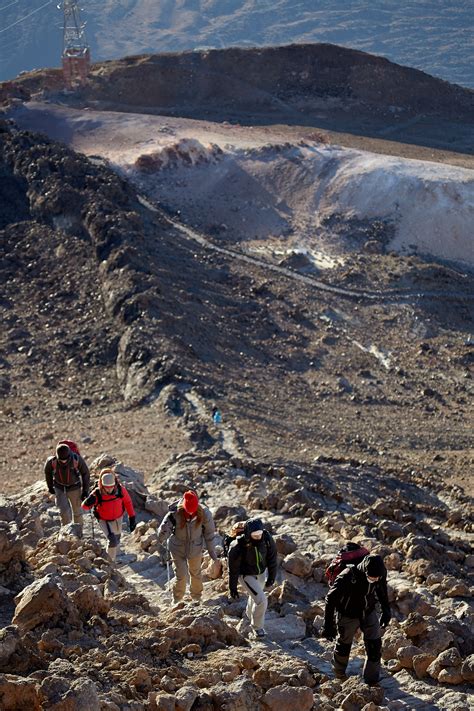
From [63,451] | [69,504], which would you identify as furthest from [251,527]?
[69,504]

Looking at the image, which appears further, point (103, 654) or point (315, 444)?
point (315, 444)

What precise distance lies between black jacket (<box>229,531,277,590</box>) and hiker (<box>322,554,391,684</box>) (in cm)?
125

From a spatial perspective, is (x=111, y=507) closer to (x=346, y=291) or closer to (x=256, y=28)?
(x=346, y=291)

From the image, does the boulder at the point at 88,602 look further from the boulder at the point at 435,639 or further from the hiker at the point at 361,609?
the boulder at the point at 435,639

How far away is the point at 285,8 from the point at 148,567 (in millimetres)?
174270

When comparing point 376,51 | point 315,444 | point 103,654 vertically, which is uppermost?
point 103,654

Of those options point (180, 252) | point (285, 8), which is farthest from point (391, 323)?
point (285, 8)

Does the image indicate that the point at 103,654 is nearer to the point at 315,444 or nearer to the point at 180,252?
the point at 315,444

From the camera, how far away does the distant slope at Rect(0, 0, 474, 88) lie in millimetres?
162500

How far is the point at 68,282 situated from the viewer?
103 ft

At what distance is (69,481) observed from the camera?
13.4 metres

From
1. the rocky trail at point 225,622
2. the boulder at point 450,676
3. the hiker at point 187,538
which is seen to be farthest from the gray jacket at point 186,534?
the boulder at point 450,676

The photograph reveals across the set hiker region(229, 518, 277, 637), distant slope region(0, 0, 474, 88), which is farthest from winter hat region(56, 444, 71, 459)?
distant slope region(0, 0, 474, 88)

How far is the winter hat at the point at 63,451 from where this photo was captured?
515 inches
